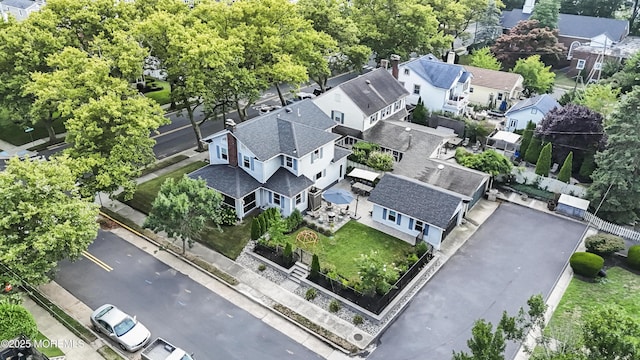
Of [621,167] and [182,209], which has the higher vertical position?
[621,167]

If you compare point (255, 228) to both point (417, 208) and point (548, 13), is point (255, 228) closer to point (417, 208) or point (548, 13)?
point (417, 208)

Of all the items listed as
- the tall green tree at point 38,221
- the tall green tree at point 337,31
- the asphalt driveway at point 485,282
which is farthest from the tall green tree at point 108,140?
the tall green tree at point 337,31

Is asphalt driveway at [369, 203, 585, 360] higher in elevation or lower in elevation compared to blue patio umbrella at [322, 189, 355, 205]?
lower

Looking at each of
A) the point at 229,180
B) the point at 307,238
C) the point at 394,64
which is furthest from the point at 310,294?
the point at 394,64

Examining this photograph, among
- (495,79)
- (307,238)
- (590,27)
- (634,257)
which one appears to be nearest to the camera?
(634,257)

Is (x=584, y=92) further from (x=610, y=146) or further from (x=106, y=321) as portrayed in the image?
(x=106, y=321)

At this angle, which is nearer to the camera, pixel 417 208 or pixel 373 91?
pixel 417 208

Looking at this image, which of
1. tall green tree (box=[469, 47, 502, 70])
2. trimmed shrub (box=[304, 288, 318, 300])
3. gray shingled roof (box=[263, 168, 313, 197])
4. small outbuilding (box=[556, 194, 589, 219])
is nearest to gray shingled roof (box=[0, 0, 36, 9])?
gray shingled roof (box=[263, 168, 313, 197])

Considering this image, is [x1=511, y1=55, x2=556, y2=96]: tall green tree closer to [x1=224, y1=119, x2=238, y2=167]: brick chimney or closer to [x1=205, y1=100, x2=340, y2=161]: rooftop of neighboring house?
[x1=205, y1=100, x2=340, y2=161]: rooftop of neighboring house
